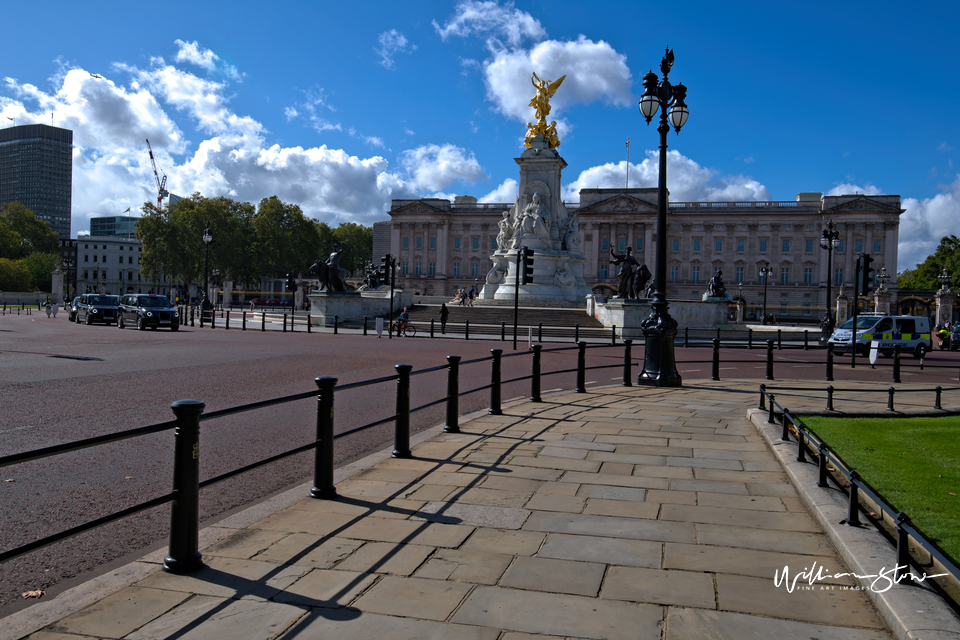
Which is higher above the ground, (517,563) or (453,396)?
(453,396)

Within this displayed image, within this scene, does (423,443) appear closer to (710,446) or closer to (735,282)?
(710,446)

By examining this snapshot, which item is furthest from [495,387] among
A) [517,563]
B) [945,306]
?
[945,306]

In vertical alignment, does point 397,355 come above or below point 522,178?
below

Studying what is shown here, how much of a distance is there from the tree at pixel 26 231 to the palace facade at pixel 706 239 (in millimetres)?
59120

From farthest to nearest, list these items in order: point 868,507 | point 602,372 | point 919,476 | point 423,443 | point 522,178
Result: point 522,178
point 602,372
point 423,443
point 919,476
point 868,507

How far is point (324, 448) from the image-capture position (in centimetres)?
556

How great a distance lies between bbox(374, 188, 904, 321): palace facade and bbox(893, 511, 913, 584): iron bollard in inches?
3837

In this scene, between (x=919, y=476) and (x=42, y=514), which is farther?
(x=919, y=476)

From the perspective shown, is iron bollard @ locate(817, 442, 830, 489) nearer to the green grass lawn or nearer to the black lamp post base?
the green grass lawn

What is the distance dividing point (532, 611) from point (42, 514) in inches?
151

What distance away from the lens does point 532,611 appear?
3.59 metres

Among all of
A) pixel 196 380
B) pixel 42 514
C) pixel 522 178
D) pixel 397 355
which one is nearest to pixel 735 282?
pixel 522 178

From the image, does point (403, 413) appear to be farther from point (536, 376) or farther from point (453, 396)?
point (536, 376)

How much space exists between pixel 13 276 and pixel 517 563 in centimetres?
10791
